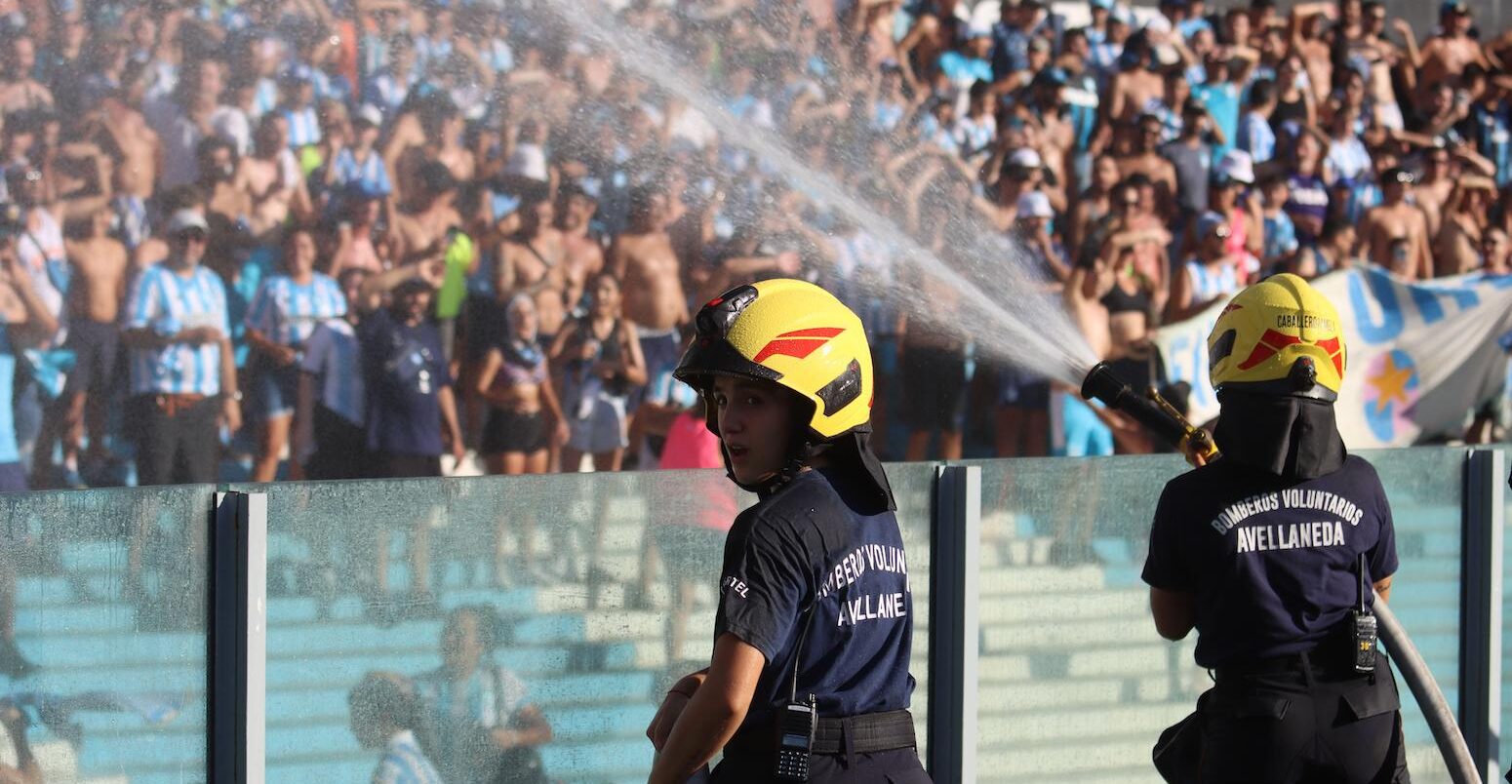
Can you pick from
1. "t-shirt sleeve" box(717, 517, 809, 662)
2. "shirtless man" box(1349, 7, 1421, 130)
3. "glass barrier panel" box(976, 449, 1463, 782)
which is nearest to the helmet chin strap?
"t-shirt sleeve" box(717, 517, 809, 662)

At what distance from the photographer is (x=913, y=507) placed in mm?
4242

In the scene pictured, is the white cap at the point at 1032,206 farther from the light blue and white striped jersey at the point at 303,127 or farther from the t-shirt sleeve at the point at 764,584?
the t-shirt sleeve at the point at 764,584

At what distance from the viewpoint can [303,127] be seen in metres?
7.70

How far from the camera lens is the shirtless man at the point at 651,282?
8.09m

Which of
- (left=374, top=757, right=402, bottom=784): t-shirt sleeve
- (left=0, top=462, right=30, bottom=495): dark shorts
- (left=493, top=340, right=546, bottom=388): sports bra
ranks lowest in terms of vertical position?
(left=374, top=757, right=402, bottom=784): t-shirt sleeve

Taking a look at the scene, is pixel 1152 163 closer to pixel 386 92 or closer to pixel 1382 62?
pixel 1382 62

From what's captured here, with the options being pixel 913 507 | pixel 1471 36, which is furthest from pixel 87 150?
pixel 1471 36

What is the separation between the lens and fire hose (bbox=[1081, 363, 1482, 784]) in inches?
143

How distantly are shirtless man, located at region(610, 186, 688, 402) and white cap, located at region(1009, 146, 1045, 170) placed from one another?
2.00 metres

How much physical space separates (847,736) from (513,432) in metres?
5.35

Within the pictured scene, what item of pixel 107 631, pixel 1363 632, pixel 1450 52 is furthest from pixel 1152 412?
pixel 1450 52

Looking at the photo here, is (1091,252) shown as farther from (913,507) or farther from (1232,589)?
(1232,589)

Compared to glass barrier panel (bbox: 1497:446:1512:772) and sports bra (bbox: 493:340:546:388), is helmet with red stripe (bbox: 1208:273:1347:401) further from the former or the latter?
sports bra (bbox: 493:340:546:388)

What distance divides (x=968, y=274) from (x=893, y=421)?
0.94 metres
